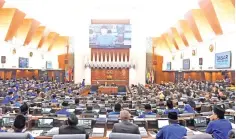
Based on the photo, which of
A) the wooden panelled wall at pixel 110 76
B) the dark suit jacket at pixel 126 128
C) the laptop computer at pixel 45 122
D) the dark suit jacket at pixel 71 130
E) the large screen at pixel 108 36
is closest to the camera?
the dark suit jacket at pixel 71 130

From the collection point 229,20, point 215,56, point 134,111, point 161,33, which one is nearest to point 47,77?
point 161,33

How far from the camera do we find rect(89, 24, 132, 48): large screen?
35.1m

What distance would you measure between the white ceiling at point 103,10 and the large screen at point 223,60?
504 cm

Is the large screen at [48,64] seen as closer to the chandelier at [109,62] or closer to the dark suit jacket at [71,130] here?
the chandelier at [109,62]

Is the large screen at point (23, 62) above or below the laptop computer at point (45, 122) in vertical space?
above

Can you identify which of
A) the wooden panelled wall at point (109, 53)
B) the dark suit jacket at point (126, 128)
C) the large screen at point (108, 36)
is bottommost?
the dark suit jacket at point (126, 128)

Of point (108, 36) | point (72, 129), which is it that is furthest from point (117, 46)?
point (72, 129)

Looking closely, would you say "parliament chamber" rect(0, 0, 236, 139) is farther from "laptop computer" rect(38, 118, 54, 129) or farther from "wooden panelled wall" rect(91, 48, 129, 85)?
"laptop computer" rect(38, 118, 54, 129)

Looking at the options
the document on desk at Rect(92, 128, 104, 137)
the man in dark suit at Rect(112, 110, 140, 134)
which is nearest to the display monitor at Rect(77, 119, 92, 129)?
the document on desk at Rect(92, 128, 104, 137)

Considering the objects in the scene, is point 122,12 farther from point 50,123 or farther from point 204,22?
point 50,123

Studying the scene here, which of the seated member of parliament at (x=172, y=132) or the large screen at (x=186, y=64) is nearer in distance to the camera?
the seated member of parliament at (x=172, y=132)

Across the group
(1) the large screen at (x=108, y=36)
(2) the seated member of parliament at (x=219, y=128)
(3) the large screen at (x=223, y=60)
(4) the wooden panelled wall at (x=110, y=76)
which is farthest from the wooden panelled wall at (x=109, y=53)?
(2) the seated member of parliament at (x=219, y=128)

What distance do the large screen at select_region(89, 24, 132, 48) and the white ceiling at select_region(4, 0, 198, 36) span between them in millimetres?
1476

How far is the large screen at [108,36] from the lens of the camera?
115 feet
